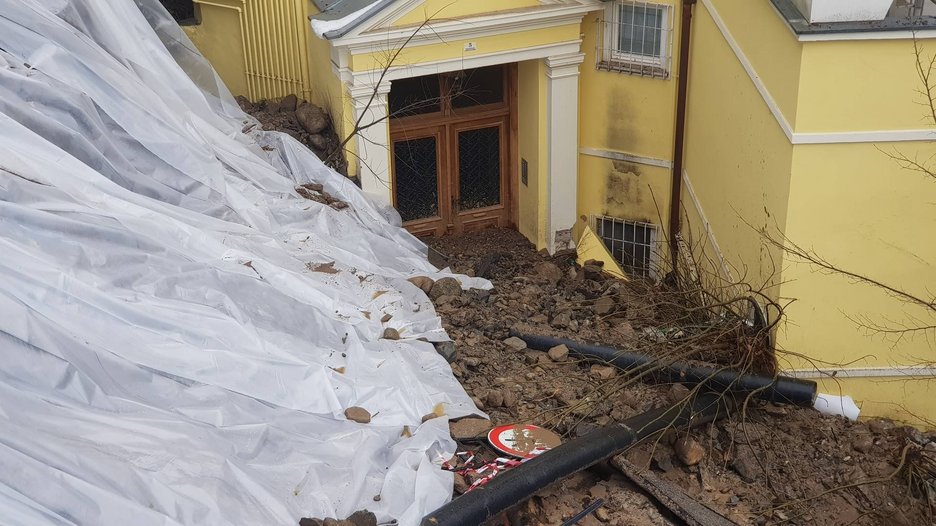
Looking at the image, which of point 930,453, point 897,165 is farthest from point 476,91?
point 930,453

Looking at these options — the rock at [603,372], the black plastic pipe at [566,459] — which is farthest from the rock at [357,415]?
the rock at [603,372]

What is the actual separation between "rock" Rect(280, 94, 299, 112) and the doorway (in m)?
1.27

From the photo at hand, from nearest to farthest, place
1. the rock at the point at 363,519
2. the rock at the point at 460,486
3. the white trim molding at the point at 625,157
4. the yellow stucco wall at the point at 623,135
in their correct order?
the rock at the point at 363,519 < the rock at the point at 460,486 < the yellow stucco wall at the point at 623,135 < the white trim molding at the point at 625,157

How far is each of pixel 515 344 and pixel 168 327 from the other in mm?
3367

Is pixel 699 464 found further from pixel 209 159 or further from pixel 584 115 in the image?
pixel 584 115

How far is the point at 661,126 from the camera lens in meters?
13.6

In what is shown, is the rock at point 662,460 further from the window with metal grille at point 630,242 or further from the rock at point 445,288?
the window with metal grille at point 630,242

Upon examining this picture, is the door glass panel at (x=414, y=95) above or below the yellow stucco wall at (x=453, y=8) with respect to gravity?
below

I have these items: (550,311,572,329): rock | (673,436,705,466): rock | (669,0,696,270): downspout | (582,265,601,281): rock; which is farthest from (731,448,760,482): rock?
(582,265,601,281): rock

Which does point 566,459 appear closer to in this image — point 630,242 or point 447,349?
point 447,349

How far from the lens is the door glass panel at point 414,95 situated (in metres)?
13.8

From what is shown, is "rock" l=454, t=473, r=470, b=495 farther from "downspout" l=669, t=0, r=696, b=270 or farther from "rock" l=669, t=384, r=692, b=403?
"downspout" l=669, t=0, r=696, b=270

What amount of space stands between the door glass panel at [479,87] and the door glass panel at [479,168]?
16.3 inches

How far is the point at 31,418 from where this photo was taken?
6383 mm
